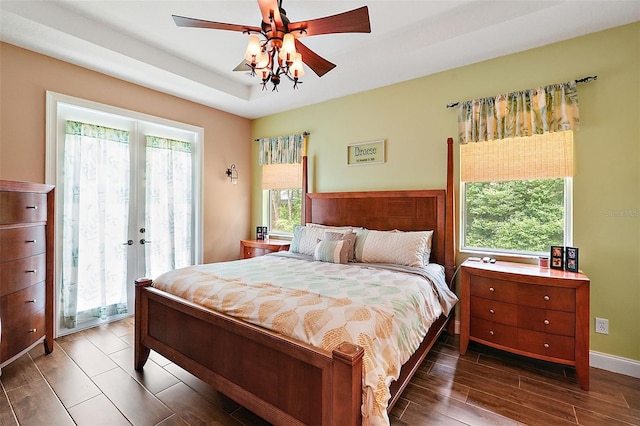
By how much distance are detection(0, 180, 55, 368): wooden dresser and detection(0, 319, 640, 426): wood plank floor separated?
0.26 metres

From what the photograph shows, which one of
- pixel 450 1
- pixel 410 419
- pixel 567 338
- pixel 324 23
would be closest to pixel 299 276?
pixel 410 419

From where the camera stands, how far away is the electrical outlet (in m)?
2.44

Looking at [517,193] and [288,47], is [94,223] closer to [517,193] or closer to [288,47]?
[288,47]

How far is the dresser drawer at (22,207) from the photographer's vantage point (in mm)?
2180

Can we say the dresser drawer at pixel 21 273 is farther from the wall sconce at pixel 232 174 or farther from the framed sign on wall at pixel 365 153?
the framed sign on wall at pixel 365 153

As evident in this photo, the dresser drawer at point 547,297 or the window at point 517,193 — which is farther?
the window at point 517,193

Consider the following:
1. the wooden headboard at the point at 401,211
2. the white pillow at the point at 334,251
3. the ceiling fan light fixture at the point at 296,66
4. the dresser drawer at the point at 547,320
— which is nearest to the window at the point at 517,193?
the wooden headboard at the point at 401,211

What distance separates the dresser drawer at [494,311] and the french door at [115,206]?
355 centimetres

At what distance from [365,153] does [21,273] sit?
3466mm

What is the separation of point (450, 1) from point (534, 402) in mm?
3033

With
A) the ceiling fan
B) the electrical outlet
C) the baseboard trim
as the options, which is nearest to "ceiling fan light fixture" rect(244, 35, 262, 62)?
the ceiling fan

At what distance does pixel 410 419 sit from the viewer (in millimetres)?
1829

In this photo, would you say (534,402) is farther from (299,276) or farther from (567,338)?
(299,276)

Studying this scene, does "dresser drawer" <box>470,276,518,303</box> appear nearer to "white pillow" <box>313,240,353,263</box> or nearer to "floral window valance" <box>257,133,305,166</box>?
"white pillow" <box>313,240,353,263</box>
